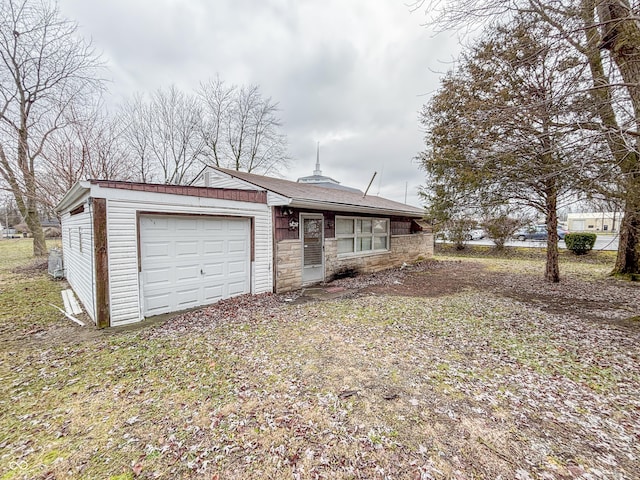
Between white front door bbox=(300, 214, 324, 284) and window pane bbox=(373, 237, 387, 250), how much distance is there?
3059mm

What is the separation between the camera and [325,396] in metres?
2.87

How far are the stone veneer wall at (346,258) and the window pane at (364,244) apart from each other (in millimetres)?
280

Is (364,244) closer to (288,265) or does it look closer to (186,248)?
(288,265)

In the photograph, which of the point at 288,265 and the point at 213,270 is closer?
the point at 213,270

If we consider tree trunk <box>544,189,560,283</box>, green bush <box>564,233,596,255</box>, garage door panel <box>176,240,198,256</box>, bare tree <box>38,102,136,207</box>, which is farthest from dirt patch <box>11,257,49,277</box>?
green bush <box>564,233,596,255</box>

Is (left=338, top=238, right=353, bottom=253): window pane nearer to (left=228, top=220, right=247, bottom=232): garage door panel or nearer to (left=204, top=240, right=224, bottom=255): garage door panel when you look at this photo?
(left=228, top=220, right=247, bottom=232): garage door panel

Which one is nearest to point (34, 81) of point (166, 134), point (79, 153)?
point (79, 153)

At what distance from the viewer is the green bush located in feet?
45.0

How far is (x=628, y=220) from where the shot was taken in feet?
21.4

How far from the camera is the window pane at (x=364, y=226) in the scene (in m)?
9.84

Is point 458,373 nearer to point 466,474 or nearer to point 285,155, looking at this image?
point 466,474

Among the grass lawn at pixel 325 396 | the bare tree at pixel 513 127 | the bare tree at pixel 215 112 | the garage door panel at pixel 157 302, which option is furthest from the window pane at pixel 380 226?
the bare tree at pixel 215 112

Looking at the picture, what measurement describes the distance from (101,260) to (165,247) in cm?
104

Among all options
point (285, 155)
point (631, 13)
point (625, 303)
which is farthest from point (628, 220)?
point (285, 155)
